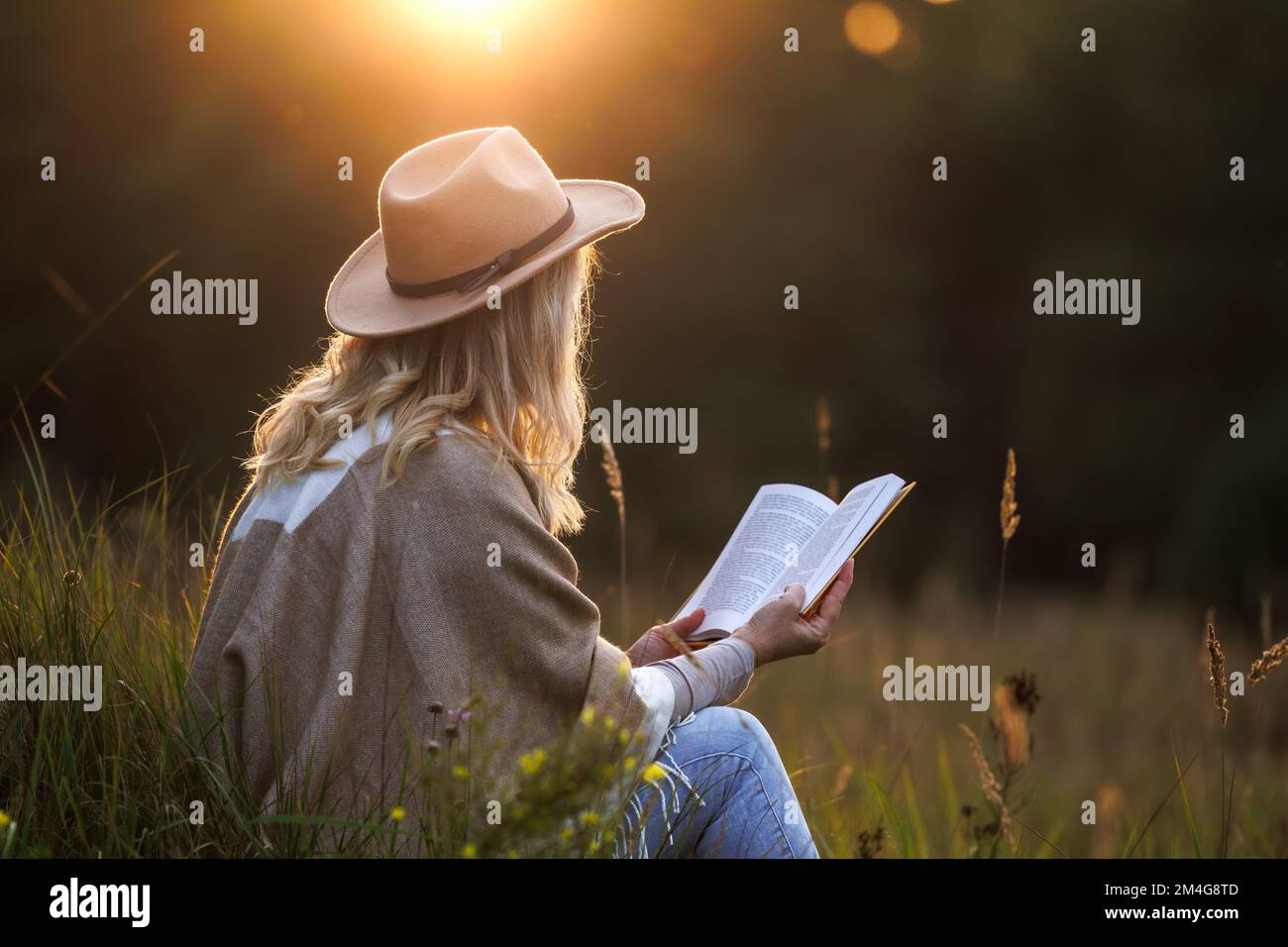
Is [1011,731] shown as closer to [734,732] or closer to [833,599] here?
[833,599]

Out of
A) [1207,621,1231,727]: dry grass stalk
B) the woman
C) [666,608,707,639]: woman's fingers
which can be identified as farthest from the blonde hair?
[1207,621,1231,727]: dry grass stalk

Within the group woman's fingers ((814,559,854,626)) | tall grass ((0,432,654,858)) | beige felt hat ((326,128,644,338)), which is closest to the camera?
tall grass ((0,432,654,858))

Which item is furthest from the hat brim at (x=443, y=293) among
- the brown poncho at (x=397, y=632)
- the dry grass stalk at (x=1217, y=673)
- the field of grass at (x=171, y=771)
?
the dry grass stalk at (x=1217, y=673)

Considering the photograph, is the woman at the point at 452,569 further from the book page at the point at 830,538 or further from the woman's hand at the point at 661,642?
the woman's hand at the point at 661,642

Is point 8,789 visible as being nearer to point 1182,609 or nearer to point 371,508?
point 371,508

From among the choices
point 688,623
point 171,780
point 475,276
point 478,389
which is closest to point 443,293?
point 475,276

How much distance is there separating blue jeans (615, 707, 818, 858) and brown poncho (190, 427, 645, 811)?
139 millimetres

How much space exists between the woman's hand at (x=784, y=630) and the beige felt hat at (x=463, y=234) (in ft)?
2.25

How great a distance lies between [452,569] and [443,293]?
0.50 m

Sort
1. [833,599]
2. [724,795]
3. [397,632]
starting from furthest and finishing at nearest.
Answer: [833,599] < [724,795] < [397,632]

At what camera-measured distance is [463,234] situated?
7.35 feet

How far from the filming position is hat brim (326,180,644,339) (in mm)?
2189

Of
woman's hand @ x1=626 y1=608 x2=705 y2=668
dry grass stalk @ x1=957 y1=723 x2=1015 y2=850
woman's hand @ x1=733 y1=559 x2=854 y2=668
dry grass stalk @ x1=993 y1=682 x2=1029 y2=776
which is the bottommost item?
dry grass stalk @ x1=957 y1=723 x2=1015 y2=850

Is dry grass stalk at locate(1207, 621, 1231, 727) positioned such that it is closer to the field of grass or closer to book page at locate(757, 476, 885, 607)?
the field of grass
